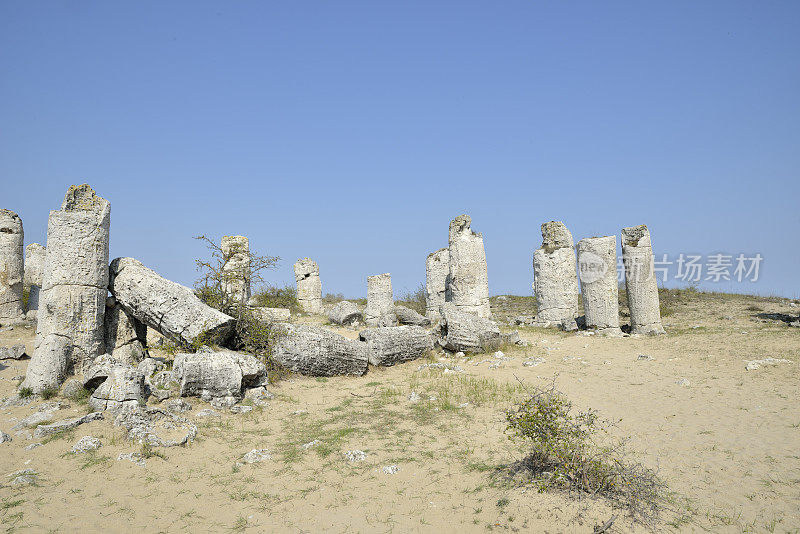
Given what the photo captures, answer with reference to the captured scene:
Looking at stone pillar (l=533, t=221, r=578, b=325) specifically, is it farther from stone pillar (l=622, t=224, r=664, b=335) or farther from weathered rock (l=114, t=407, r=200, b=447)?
weathered rock (l=114, t=407, r=200, b=447)

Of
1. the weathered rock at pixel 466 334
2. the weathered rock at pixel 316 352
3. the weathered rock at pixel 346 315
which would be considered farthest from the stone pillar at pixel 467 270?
the weathered rock at pixel 316 352

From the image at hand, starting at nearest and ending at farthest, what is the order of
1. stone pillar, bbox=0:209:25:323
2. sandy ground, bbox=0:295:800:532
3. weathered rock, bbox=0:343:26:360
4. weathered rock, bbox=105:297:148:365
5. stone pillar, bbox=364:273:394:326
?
sandy ground, bbox=0:295:800:532
weathered rock, bbox=105:297:148:365
weathered rock, bbox=0:343:26:360
stone pillar, bbox=0:209:25:323
stone pillar, bbox=364:273:394:326

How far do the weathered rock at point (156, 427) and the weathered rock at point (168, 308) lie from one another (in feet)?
7.02

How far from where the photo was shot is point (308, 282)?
23.9 meters

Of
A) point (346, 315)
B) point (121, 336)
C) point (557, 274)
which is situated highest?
point (557, 274)

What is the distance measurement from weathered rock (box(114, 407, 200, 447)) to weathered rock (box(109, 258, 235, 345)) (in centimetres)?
214

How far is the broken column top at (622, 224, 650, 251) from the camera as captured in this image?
50.7 feet

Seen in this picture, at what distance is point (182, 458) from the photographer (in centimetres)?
626

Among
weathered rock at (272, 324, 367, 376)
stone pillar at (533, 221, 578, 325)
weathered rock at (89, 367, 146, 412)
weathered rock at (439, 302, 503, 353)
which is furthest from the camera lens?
stone pillar at (533, 221, 578, 325)

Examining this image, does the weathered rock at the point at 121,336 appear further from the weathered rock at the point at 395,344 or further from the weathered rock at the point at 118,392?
the weathered rock at the point at 395,344

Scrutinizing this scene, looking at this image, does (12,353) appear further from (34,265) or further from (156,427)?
(34,265)

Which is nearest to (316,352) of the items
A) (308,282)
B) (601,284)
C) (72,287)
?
(72,287)

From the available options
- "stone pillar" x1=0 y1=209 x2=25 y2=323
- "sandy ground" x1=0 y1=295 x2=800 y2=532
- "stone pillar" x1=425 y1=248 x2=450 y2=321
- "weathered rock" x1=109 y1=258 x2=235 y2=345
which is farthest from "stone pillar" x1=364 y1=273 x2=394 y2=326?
"stone pillar" x1=0 y1=209 x2=25 y2=323

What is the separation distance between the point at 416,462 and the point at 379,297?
12695 millimetres
